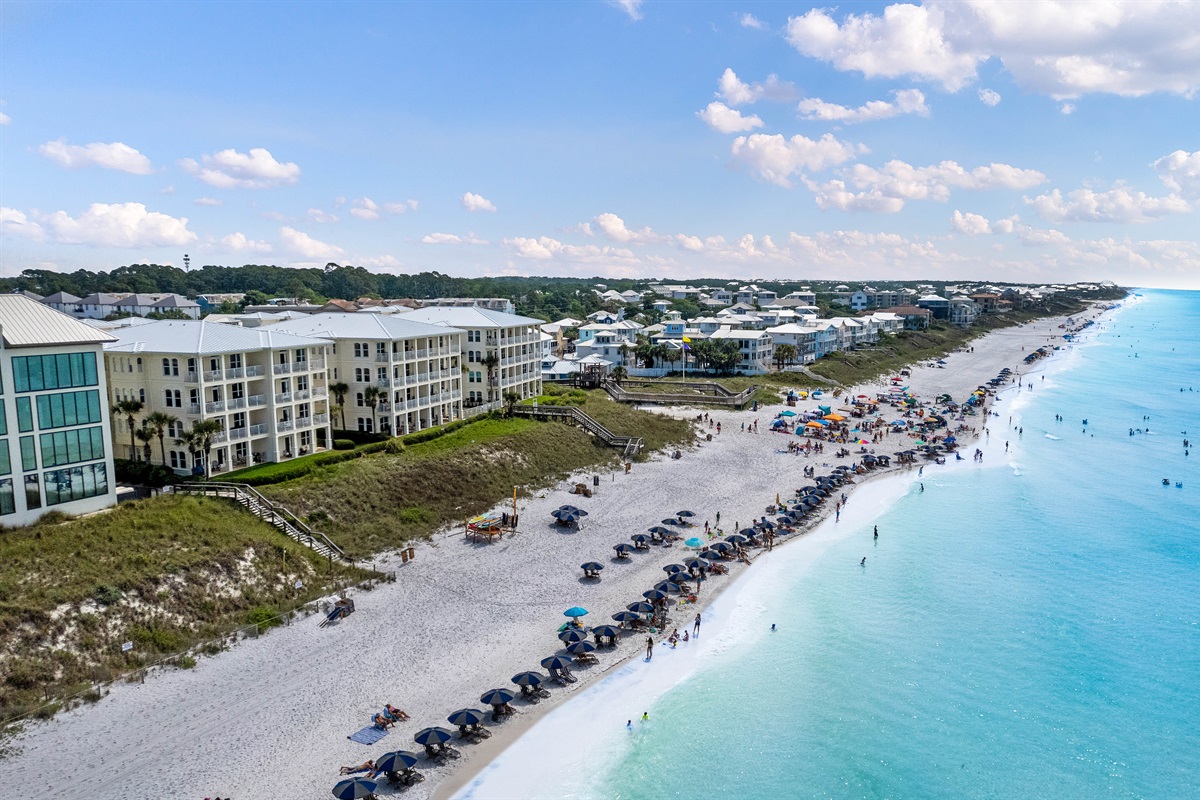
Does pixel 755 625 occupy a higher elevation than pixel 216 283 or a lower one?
lower

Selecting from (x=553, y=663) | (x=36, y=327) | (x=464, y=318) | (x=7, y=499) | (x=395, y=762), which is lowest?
(x=553, y=663)

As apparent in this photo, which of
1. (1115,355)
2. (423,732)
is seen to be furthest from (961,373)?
(423,732)

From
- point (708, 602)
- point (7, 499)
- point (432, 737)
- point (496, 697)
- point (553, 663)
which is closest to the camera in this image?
point (432, 737)

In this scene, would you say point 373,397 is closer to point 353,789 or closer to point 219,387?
point 219,387

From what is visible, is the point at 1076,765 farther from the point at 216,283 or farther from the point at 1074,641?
the point at 216,283

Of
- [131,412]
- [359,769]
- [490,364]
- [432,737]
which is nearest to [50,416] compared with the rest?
[131,412]

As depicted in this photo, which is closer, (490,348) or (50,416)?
(50,416)

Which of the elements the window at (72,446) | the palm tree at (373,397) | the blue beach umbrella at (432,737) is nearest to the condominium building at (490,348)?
the palm tree at (373,397)
